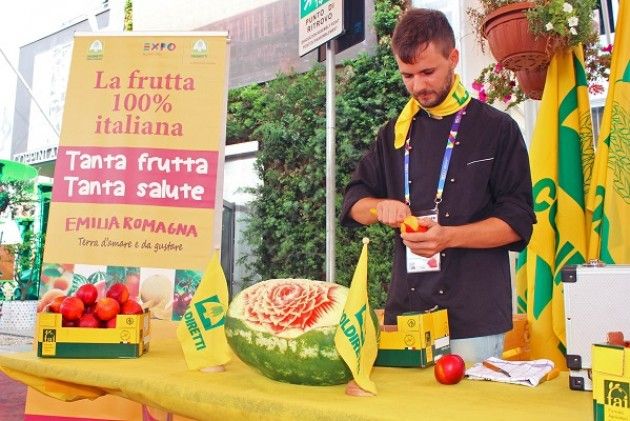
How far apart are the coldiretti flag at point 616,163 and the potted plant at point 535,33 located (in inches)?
9.3

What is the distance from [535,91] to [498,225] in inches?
64.4

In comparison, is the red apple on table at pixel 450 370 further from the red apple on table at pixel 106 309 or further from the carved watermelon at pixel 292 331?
the red apple on table at pixel 106 309

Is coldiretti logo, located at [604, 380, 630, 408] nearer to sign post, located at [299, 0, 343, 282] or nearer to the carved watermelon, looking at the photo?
the carved watermelon

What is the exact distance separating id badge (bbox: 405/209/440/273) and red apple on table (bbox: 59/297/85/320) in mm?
1014

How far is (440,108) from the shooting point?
189cm

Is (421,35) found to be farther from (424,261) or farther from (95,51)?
(95,51)

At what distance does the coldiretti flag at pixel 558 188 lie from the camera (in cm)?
263

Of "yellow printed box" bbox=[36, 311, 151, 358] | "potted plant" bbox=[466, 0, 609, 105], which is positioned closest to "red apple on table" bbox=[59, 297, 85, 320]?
"yellow printed box" bbox=[36, 311, 151, 358]

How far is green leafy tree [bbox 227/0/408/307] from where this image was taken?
6.52 meters

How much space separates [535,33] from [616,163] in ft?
2.23

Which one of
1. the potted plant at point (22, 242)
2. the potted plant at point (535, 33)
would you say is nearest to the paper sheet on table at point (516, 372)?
the potted plant at point (535, 33)

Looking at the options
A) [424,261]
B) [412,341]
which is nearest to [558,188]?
[424,261]

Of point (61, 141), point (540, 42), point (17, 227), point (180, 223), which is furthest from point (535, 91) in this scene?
point (17, 227)

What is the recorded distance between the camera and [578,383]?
4.02 ft
